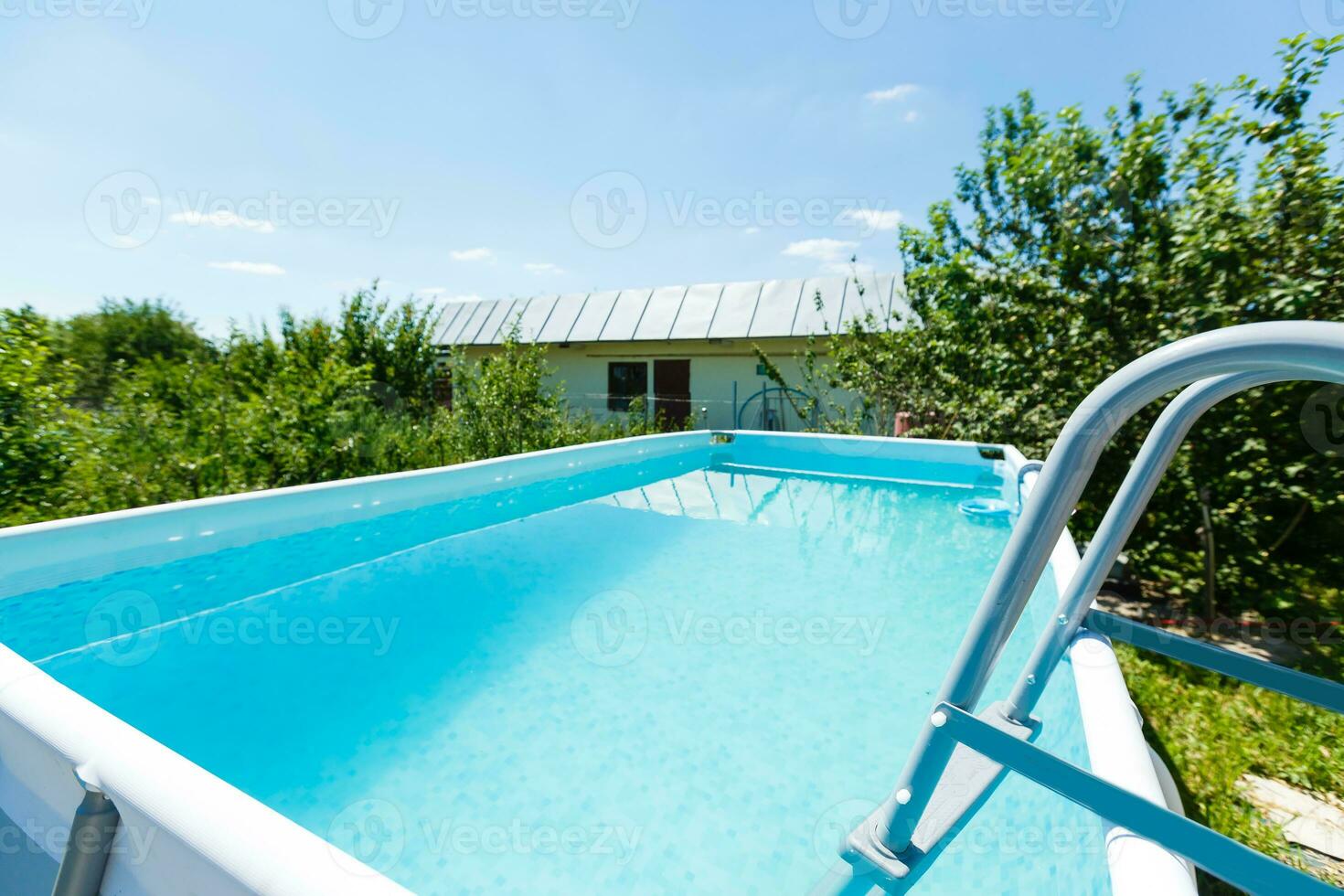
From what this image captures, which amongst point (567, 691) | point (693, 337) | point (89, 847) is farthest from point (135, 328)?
point (89, 847)

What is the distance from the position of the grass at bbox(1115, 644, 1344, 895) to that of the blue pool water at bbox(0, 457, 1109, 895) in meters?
0.63

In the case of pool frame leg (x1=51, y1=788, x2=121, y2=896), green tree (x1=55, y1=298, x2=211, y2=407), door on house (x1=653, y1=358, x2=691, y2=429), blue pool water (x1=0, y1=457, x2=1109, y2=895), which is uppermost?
door on house (x1=653, y1=358, x2=691, y2=429)

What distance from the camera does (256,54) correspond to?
621cm

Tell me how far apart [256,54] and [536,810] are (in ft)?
26.2

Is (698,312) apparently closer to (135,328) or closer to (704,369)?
(704,369)

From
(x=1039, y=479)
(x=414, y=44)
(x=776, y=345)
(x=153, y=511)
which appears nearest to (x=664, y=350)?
(x=776, y=345)

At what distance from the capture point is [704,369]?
15.3 metres

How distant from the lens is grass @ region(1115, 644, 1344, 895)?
2.10 m

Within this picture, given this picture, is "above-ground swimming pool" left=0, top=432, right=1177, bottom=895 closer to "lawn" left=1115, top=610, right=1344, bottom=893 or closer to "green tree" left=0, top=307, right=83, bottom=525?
"lawn" left=1115, top=610, right=1344, bottom=893

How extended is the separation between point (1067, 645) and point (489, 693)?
281 centimetres

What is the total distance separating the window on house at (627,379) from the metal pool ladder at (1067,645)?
48.0ft

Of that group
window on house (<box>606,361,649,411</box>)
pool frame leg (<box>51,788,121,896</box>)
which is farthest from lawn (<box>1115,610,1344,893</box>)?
window on house (<box>606,361,649,411</box>)

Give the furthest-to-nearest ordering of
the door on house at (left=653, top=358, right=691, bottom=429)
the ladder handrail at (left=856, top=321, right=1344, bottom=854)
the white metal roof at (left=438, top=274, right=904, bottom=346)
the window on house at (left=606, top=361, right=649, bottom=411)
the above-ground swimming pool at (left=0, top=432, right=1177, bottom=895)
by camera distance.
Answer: the window on house at (left=606, top=361, right=649, bottom=411)
the door on house at (left=653, top=358, right=691, bottom=429)
the white metal roof at (left=438, top=274, right=904, bottom=346)
the above-ground swimming pool at (left=0, top=432, right=1177, bottom=895)
the ladder handrail at (left=856, top=321, right=1344, bottom=854)

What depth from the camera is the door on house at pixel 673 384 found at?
49.1 ft
